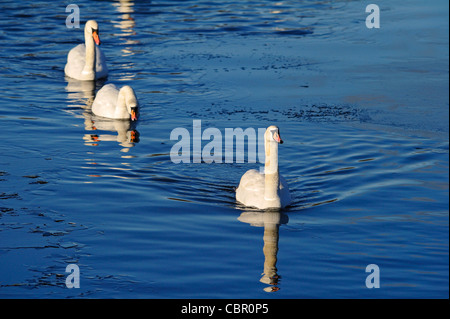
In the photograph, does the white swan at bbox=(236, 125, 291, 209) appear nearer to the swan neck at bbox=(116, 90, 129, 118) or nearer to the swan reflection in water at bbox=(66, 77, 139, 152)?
the swan reflection in water at bbox=(66, 77, 139, 152)

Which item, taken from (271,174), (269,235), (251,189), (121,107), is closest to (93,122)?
(121,107)

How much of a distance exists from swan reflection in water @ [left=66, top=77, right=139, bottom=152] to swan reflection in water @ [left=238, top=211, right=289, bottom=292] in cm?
412

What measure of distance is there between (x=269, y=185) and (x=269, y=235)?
101 cm

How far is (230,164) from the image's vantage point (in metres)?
15.7

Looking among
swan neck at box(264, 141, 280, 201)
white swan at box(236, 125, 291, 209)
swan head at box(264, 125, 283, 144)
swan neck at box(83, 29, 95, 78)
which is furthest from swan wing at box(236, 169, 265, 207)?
swan neck at box(83, 29, 95, 78)

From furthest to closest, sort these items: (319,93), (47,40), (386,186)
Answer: (47,40), (319,93), (386,186)

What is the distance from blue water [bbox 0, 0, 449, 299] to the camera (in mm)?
11406

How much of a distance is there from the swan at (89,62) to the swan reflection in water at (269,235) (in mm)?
9767

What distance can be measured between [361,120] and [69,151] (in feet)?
20.4

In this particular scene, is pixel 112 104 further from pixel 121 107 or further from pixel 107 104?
pixel 121 107

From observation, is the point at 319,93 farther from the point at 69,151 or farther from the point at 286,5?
the point at 286,5

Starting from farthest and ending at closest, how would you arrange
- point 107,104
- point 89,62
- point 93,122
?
point 89,62 → point 107,104 → point 93,122

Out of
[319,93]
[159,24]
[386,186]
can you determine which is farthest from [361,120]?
[159,24]

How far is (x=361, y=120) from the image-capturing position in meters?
18.1
